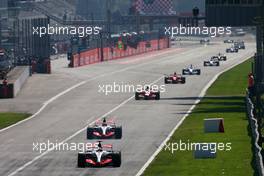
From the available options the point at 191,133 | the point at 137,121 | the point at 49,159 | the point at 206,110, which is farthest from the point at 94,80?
the point at 49,159

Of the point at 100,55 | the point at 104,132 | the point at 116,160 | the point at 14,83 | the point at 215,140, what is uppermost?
the point at 116,160

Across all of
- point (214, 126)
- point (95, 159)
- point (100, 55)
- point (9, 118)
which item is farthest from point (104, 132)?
point (100, 55)

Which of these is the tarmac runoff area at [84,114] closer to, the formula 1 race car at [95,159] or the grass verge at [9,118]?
the formula 1 race car at [95,159]

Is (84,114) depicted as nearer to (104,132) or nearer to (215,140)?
(104,132)

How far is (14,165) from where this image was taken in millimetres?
44000

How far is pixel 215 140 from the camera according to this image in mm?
50969

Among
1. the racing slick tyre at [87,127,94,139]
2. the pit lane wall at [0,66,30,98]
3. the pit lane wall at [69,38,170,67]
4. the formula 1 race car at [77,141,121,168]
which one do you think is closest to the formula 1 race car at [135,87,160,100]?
the pit lane wall at [0,66,30,98]

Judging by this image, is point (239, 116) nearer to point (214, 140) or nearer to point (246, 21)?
point (214, 140)

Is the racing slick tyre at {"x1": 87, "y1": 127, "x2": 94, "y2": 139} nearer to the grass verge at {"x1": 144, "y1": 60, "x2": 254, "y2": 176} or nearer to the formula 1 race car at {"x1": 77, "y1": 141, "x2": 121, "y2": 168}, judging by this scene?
the grass verge at {"x1": 144, "y1": 60, "x2": 254, "y2": 176}

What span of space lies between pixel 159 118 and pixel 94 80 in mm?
44630

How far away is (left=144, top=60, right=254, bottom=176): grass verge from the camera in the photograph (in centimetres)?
4050

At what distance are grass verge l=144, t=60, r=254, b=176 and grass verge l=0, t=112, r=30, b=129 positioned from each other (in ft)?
33.7

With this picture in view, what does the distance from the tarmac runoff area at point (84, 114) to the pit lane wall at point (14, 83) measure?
0.80 m

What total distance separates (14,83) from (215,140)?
41259 mm
